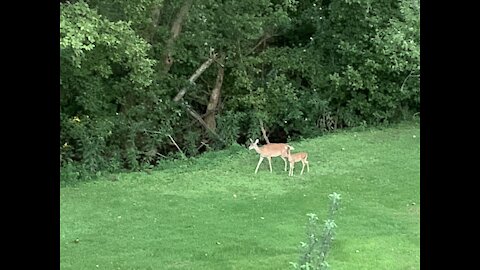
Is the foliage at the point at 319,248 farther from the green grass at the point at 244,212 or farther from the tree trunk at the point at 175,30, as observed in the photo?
the tree trunk at the point at 175,30

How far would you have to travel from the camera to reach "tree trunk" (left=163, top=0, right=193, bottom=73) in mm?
7566

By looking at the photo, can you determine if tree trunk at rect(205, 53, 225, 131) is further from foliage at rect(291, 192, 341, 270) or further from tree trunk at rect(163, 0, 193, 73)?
foliage at rect(291, 192, 341, 270)

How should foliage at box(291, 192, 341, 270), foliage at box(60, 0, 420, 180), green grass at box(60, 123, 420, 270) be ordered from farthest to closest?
foliage at box(60, 0, 420, 180) → green grass at box(60, 123, 420, 270) → foliage at box(291, 192, 341, 270)

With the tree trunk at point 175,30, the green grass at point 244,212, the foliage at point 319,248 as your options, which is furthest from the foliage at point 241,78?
the foliage at point 319,248

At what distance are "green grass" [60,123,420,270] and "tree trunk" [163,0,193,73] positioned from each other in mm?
1483

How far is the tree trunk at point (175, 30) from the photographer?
24.8 feet

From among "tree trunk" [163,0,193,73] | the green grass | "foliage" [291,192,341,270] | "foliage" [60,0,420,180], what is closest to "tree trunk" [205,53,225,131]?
"foliage" [60,0,420,180]

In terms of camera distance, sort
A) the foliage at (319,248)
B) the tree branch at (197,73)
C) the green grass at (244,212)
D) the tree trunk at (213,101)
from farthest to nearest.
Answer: the tree trunk at (213,101)
the tree branch at (197,73)
the green grass at (244,212)
the foliage at (319,248)

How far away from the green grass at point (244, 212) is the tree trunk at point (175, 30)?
58.4 inches

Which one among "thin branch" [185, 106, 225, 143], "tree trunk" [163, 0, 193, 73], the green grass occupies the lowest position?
the green grass

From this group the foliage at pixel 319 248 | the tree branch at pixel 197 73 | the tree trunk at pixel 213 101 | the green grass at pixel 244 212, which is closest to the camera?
the foliage at pixel 319 248
